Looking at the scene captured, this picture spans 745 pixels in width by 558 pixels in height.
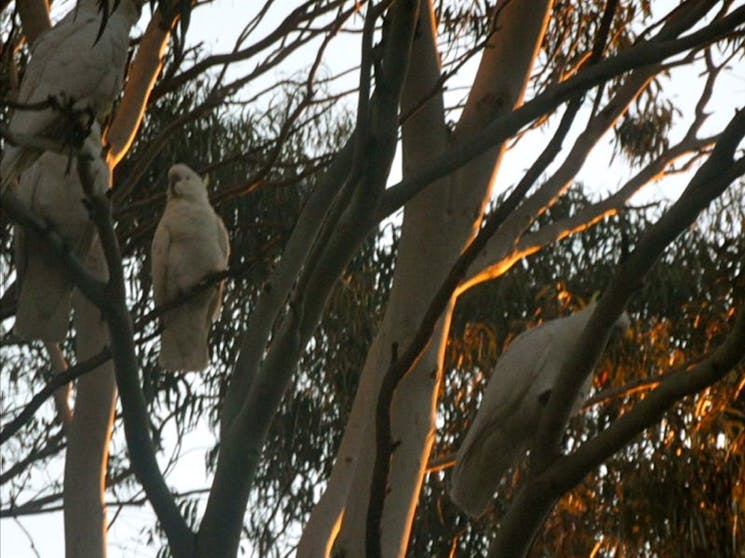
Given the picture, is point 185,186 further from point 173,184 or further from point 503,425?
point 503,425

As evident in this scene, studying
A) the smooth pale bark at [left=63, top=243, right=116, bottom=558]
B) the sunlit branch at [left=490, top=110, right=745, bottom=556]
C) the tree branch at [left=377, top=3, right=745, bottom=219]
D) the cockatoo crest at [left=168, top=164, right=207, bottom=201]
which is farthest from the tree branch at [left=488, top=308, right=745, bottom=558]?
the smooth pale bark at [left=63, top=243, right=116, bottom=558]

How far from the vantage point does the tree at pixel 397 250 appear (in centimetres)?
187

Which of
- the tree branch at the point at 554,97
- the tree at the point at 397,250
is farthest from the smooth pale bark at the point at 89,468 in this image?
the tree branch at the point at 554,97

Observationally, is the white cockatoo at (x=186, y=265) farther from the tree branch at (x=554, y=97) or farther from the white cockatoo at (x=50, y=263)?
the tree branch at (x=554, y=97)

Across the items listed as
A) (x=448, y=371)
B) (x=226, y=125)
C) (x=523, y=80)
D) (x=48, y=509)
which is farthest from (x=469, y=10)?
(x=48, y=509)

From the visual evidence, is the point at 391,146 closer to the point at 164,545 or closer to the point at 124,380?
the point at 124,380

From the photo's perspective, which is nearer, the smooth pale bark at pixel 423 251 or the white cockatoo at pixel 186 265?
the smooth pale bark at pixel 423 251

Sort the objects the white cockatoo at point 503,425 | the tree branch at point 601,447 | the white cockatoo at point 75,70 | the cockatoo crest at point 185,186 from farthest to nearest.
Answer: the cockatoo crest at point 185,186, the white cockatoo at point 75,70, the white cockatoo at point 503,425, the tree branch at point 601,447

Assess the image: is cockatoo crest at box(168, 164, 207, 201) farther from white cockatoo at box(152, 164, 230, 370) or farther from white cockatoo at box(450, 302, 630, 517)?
white cockatoo at box(450, 302, 630, 517)

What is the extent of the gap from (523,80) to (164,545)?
11.6ft

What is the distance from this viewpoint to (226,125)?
5.88 m

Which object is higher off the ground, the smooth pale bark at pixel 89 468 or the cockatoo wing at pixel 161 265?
the cockatoo wing at pixel 161 265

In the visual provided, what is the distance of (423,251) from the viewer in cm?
298

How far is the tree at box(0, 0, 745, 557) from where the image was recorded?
1870 millimetres
